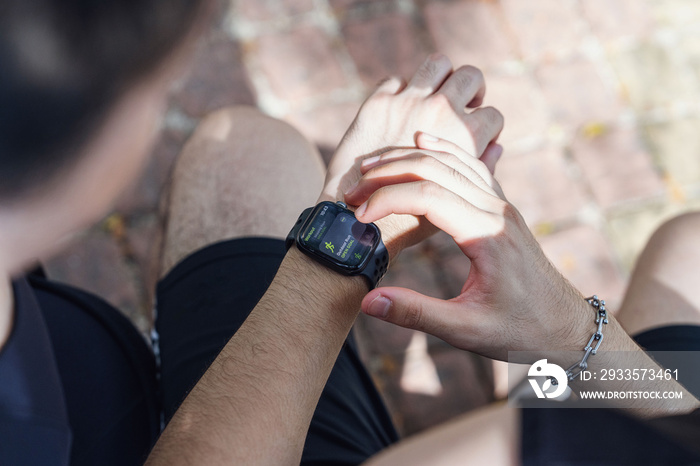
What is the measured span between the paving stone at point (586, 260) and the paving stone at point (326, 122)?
3.42ft

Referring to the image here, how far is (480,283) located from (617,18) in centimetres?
229

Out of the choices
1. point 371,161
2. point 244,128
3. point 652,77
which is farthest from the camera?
point 652,77

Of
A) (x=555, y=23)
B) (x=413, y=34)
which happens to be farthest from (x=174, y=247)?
(x=555, y=23)

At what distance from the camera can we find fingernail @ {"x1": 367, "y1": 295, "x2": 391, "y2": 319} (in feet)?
3.82

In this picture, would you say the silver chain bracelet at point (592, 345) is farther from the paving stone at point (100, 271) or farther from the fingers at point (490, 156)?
the paving stone at point (100, 271)

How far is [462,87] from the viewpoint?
64.6 inches

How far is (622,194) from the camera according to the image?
2.54 m

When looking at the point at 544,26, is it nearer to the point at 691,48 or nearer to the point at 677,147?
the point at 691,48

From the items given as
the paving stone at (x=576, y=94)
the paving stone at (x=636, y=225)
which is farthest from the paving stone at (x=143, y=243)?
the paving stone at (x=636, y=225)

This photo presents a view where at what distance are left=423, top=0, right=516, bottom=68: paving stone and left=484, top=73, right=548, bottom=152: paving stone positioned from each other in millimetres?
126

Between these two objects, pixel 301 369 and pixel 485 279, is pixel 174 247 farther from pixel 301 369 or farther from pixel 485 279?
pixel 485 279

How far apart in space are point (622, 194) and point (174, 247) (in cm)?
203

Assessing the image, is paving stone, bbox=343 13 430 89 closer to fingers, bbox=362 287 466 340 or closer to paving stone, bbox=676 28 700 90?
paving stone, bbox=676 28 700 90

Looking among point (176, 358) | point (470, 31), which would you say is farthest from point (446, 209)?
point (470, 31)
